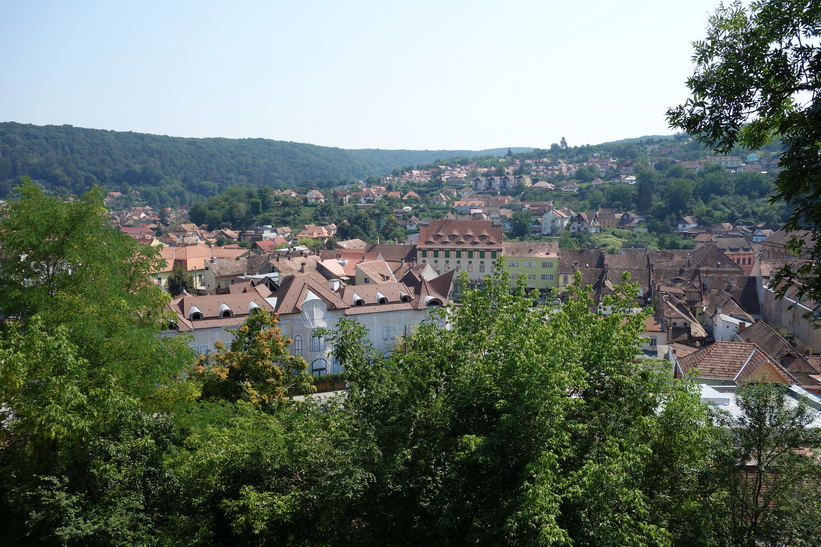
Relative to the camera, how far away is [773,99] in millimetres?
8094

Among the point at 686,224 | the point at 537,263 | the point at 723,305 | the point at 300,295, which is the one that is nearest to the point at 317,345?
the point at 300,295

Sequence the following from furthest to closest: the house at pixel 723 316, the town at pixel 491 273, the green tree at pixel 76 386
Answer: the house at pixel 723 316 < the town at pixel 491 273 < the green tree at pixel 76 386

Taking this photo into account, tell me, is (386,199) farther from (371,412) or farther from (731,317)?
(371,412)

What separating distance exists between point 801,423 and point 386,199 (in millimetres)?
131279

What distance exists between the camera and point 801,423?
378 inches

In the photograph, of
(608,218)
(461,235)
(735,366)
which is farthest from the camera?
(608,218)

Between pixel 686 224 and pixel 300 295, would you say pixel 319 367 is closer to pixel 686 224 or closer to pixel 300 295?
pixel 300 295

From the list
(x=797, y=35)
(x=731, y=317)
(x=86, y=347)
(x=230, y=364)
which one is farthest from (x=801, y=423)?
(x=731, y=317)

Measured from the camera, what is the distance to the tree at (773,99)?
24.7ft

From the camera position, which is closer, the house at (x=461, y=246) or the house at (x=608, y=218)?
the house at (x=461, y=246)

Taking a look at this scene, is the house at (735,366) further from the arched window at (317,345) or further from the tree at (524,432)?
the arched window at (317,345)

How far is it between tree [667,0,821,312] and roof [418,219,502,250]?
5045cm

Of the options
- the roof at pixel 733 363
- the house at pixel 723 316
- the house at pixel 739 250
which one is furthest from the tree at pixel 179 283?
the house at pixel 739 250

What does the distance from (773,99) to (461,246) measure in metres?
51.5
